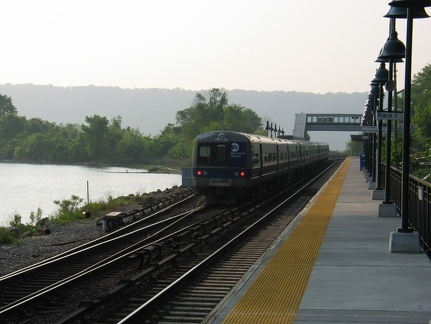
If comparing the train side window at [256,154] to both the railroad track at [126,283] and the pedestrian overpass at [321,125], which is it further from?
the pedestrian overpass at [321,125]

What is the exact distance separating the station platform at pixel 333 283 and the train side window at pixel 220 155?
28.5ft

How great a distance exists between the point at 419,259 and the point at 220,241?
582cm

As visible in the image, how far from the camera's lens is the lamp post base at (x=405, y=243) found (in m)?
15.0

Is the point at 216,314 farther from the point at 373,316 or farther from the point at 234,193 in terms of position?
the point at 234,193

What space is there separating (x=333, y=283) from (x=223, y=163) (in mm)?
16228

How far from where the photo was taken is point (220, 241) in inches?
742

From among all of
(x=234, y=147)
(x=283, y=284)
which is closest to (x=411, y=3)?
(x=283, y=284)

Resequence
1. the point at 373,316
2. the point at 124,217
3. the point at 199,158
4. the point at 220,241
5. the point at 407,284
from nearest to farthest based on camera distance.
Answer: the point at 373,316 → the point at 407,284 → the point at 220,241 → the point at 124,217 → the point at 199,158

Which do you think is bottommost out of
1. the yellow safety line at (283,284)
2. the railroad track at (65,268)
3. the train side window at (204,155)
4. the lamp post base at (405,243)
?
A: the railroad track at (65,268)

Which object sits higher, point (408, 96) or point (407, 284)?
point (408, 96)

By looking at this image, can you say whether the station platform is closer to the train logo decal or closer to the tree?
the train logo decal

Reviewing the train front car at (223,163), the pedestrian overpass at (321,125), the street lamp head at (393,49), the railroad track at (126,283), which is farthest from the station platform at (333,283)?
the pedestrian overpass at (321,125)

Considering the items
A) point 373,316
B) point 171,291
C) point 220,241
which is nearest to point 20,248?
point 220,241

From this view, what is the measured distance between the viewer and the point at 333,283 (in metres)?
11.9
